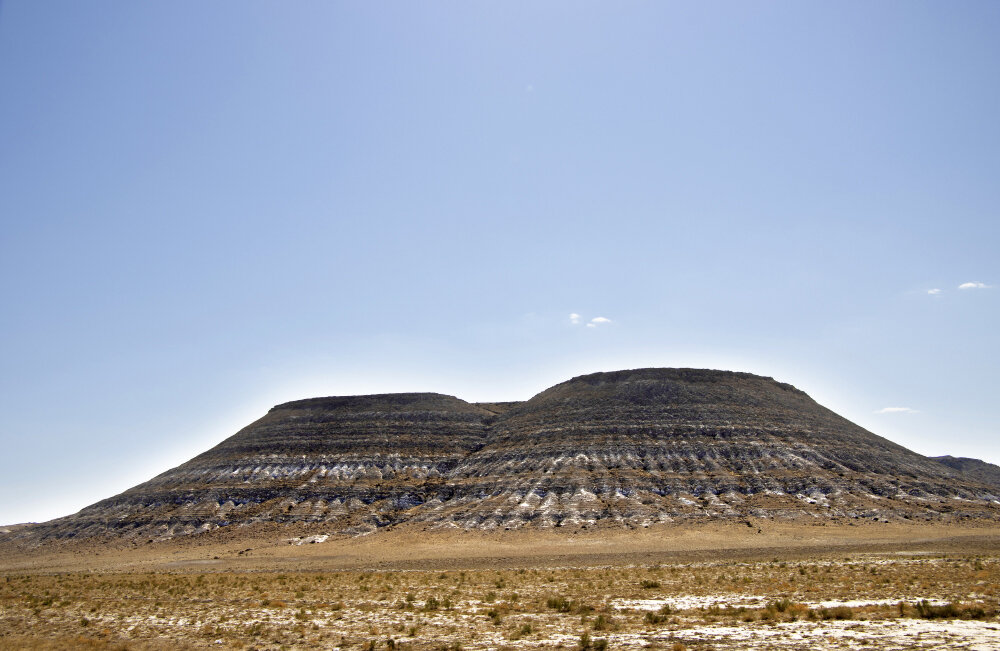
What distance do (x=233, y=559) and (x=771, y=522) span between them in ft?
173

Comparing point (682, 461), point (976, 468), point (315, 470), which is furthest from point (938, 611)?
point (976, 468)

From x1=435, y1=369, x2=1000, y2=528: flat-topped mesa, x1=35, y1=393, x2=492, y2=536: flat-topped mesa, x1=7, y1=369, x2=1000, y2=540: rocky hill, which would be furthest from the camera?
x1=35, y1=393, x2=492, y2=536: flat-topped mesa

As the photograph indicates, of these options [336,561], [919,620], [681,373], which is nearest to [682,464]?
[681,373]

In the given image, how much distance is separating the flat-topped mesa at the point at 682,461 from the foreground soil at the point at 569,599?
11043 millimetres

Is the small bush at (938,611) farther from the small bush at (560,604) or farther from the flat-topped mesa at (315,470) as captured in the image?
the flat-topped mesa at (315,470)

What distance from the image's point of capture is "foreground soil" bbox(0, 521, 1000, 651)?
731 inches

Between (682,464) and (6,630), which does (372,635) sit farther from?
(682,464)

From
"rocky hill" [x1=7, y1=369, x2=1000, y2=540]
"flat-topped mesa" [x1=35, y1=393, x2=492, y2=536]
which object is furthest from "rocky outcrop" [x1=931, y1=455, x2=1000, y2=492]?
"flat-topped mesa" [x1=35, y1=393, x2=492, y2=536]

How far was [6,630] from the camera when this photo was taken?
24156 mm

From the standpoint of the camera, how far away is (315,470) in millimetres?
86000

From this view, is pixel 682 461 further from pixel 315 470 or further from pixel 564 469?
pixel 315 470

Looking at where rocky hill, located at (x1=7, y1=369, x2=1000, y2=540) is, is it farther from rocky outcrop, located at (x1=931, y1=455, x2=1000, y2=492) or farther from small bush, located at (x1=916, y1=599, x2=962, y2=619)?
rocky outcrop, located at (x1=931, y1=455, x2=1000, y2=492)

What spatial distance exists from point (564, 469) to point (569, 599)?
50.3 meters

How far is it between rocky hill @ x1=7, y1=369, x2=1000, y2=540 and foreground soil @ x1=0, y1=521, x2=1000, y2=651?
12.0 meters
